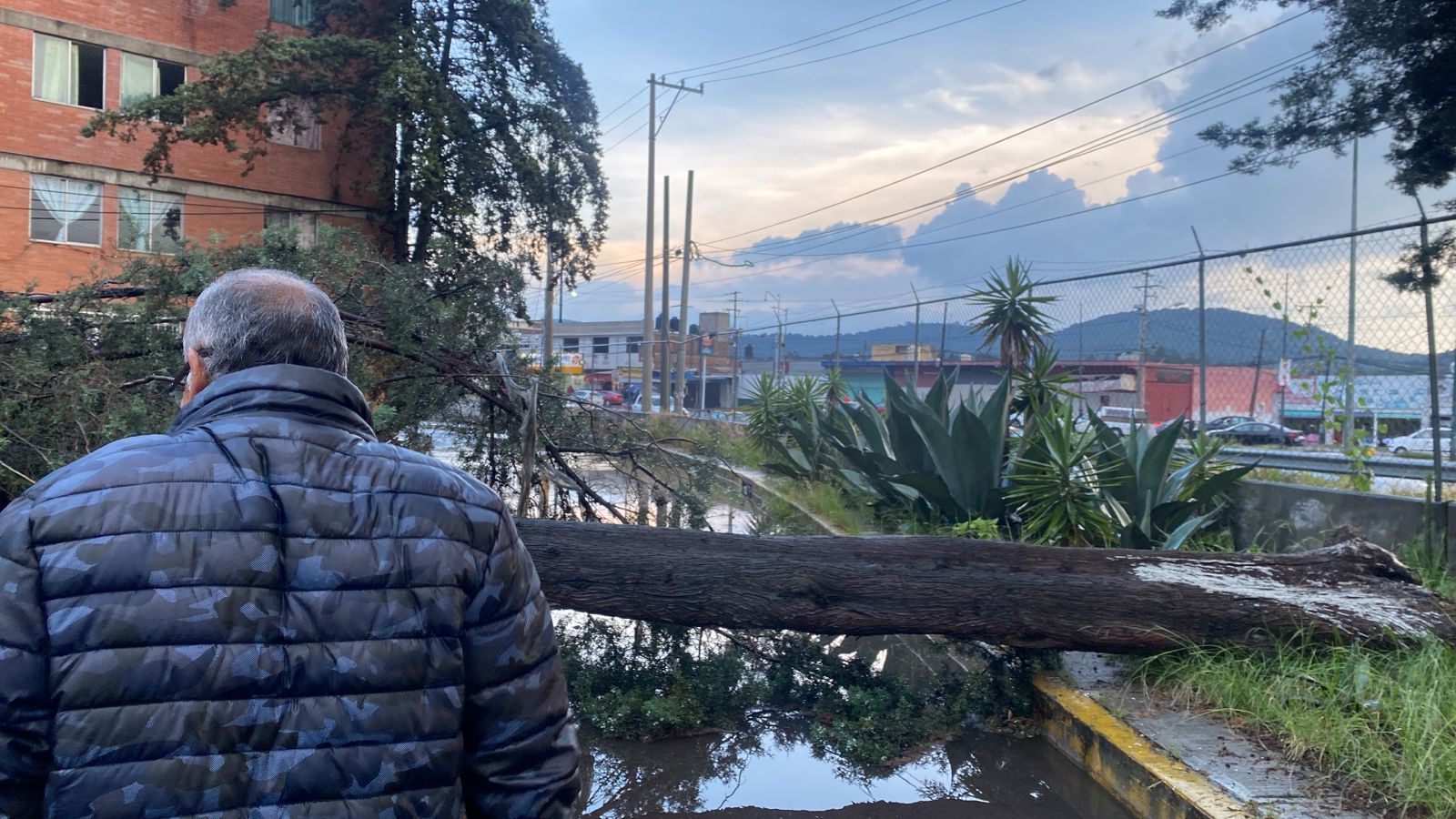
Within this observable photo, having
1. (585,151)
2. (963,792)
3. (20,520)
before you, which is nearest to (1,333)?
(20,520)

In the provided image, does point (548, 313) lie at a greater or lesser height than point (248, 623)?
greater

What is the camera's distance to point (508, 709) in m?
1.62

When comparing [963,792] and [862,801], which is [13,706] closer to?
[862,801]

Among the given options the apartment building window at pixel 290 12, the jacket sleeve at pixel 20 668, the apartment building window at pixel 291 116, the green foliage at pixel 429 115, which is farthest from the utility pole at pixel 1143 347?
the apartment building window at pixel 290 12

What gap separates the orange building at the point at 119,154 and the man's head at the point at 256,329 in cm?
2229

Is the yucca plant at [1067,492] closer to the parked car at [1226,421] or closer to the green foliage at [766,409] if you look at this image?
the parked car at [1226,421]

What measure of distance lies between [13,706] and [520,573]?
0.68 m

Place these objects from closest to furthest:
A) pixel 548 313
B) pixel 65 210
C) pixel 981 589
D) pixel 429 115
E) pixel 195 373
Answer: pixel 195 373
pixel 981 589
pixel 429 115
pixel 65 210
pixel 548 313

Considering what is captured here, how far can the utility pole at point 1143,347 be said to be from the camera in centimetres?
821

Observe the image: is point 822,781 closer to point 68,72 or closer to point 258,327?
point 258,327

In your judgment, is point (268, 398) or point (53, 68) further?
point (53, 68)

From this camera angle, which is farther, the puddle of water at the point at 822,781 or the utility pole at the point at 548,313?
the utility pole at the point at 548,313

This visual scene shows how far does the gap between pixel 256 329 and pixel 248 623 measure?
46 centimetres

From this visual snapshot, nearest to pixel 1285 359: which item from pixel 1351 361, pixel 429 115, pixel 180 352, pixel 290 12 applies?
pixel 1351 361
